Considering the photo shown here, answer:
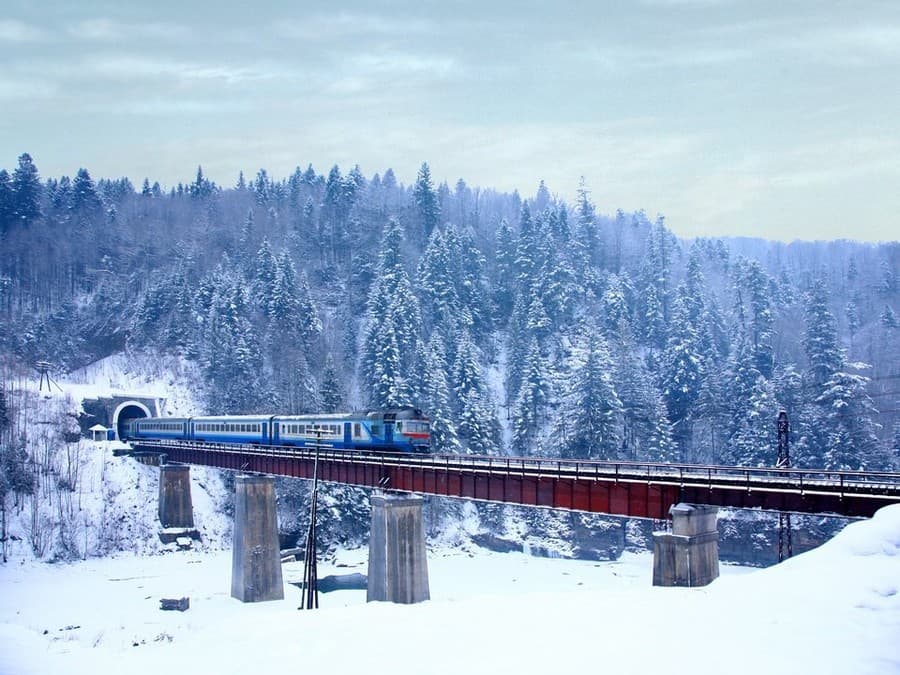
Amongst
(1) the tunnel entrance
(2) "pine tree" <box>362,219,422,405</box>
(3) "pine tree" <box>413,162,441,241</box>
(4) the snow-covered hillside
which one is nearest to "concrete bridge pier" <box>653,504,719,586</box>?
(4) the snow-covered hillside

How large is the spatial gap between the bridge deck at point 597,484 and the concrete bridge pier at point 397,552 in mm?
1662

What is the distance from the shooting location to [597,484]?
35062 millimetres

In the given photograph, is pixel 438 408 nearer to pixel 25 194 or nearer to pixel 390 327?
pixel 390 327

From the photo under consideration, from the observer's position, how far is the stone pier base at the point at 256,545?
5181cm

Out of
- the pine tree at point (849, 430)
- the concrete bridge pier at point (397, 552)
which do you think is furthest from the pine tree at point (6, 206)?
the pine tree at point (849, 430)

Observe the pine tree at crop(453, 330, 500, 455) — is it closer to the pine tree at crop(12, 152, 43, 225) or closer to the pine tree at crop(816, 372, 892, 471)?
the pine tree at crop(816, 372, 892, 471)

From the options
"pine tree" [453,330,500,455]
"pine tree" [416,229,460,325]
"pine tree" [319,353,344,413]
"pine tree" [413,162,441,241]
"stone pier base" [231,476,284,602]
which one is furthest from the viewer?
"pine tree" [413,162,441,241]

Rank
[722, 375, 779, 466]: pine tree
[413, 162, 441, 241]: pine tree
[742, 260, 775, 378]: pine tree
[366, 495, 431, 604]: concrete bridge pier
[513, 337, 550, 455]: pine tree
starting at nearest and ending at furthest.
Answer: [366, 495, 431, 604]: concrete bridge pier < [722, 375, 779, 466]: pine tree < [513, 337, 550, 455]: pine tree < [742, 260, 775, 378]: pine tree < [413, 162, 441, 241]: pine tree

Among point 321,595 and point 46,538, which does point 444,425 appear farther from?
point 46,538

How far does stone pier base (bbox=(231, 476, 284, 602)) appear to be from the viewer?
51812mm

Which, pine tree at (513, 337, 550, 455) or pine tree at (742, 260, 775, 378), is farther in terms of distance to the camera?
pine tree at (742, 260, 775, 378)

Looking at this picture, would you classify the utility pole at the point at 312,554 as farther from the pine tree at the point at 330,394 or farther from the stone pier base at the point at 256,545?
the pine tree at the point at 330,394

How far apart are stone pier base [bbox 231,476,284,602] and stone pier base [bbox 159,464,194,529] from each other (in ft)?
76.3

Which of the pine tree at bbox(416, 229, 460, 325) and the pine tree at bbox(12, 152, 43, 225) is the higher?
the pine tree at bbox(12, 152, 43, 225)
